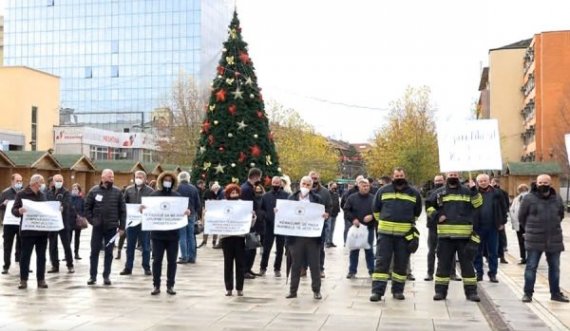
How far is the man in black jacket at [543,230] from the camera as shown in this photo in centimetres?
1059

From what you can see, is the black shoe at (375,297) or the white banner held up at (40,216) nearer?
the black shoe at (375,297)

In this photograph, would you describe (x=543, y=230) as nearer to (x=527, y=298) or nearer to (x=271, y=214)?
(x=527, y=298)

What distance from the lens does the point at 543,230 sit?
418 inches

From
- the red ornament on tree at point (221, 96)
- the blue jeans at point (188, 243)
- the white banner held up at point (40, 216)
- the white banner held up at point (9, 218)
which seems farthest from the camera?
the red ornament on tree at point (221, 96)

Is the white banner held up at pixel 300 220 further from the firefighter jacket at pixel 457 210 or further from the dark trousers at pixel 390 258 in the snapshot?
the firefighter jacket at pixel 457 210

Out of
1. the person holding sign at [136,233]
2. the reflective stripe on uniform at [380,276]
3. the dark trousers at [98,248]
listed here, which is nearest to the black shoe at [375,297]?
the reflective stripe on uniform at [380,276]

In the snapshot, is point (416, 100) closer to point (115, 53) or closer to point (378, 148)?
point (378, 148)

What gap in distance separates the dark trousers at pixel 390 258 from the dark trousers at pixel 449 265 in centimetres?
55

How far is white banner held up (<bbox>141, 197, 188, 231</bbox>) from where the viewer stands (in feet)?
36.7

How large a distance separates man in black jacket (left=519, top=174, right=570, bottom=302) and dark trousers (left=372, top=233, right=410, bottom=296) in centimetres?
188

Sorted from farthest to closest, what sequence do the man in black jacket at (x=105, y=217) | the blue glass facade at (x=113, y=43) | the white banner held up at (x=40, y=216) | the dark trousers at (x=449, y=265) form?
the blue glass facade at (x=113, y=43) < the man in black jacket at (x=105, y=217) < the white banner held up at (x=40, y=216) < the dark trousers at (x=449, y=265)

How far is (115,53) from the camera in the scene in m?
110

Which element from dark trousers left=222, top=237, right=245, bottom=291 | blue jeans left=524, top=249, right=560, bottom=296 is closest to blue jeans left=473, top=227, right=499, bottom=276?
blue jeans left=524, top=249, right=560, bottom=296

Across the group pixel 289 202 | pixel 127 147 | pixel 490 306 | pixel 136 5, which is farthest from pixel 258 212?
pixel 136 5
